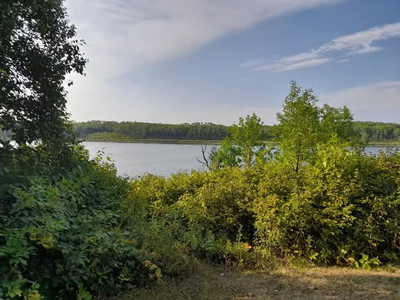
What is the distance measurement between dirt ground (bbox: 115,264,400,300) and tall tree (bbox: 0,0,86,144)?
2.25 meters

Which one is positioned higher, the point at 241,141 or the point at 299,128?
the point at 299,128

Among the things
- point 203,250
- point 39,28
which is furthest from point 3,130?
point 203,250

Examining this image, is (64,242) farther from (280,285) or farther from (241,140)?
(241,140)

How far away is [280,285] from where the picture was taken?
13.9 feet

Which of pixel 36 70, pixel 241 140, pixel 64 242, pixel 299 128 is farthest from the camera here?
pixel 241 140

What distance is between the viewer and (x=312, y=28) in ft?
26.7

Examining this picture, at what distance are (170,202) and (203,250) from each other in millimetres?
2100

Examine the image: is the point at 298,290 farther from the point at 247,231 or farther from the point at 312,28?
the point at 312,28

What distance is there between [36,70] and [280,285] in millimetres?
4307

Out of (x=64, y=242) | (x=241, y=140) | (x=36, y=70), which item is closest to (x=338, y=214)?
(x=64, y=242)

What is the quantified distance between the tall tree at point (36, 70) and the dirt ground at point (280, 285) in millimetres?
2250

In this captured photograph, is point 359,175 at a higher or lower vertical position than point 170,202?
higher

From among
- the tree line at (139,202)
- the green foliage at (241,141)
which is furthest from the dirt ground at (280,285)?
the green foliage at (241,141)

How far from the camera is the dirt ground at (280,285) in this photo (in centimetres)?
380
